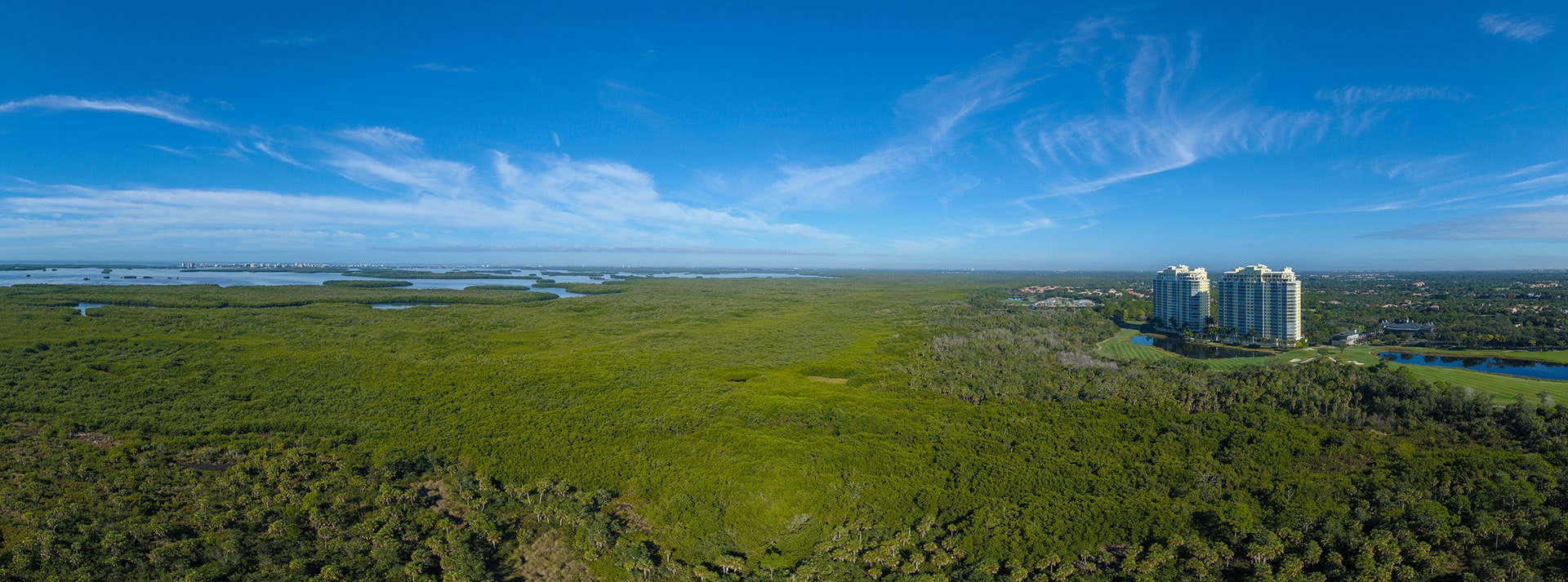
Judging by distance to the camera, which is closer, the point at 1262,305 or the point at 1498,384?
the point at 1498,384

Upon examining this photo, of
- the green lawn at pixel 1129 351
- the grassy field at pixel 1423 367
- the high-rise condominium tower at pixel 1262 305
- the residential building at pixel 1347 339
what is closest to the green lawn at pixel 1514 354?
the grassy field at pixel 1423 367

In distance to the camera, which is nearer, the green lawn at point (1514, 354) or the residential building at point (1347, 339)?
the green lawn at point (1514, 354)

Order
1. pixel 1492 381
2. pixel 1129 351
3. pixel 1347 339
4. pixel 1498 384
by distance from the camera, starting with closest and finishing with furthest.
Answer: pixel 1498 384
pixel 1492 381
pixel 1129 351
pixel 1347 339

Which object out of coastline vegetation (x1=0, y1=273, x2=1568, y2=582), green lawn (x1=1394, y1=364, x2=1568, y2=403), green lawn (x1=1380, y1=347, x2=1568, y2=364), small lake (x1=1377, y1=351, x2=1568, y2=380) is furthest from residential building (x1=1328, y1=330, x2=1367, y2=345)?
coastline vegetation (x1=0, y1=273, x2=1568, y2=582)

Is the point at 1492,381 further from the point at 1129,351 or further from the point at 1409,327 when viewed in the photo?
the point at 1409,327

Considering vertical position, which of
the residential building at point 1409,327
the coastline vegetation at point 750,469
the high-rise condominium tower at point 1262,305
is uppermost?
the high-rise condominium tower at point 1262,305

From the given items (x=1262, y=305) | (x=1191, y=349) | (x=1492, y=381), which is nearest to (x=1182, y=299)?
(x=1262, y=305)

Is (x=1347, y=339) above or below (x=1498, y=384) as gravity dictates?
above

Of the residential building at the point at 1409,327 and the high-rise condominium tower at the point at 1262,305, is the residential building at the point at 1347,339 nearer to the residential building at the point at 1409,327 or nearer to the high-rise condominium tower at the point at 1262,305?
the high-rise condominium tower at the point at 1262,305
